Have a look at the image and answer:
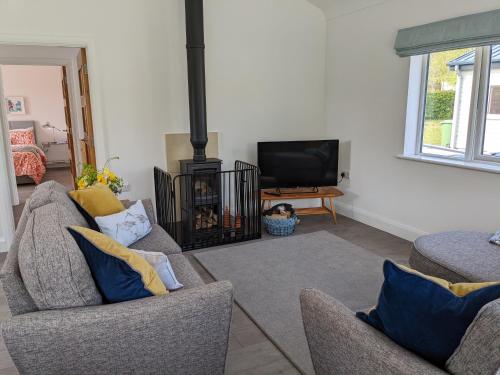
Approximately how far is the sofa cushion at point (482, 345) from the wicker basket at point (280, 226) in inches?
126

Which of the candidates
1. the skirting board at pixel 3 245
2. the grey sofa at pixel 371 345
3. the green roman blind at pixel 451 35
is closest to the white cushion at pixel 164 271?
the grey sofa at pixel 371 345

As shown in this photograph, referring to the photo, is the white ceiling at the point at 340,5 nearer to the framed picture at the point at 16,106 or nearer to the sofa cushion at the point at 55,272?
the sofa cushion at the point at 55,272

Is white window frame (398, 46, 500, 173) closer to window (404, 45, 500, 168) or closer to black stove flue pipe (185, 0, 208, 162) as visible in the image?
window (404, 45, 500, 168)

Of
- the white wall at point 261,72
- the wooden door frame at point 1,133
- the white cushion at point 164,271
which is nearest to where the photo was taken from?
the white cushion at point 164,271

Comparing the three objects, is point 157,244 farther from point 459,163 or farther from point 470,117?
point 470,117

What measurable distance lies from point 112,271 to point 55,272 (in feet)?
0.71

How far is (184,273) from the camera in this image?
7.55 ft

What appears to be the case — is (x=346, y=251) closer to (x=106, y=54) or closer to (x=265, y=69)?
(x=265, y=69)

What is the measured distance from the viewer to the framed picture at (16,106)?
865cm

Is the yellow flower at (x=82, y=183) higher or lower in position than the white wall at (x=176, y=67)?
lower

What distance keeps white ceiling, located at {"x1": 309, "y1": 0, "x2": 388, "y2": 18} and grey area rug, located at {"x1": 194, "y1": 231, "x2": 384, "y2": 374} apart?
2.47 m

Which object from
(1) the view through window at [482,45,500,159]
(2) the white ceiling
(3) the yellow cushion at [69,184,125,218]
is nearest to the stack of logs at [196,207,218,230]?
(3) the yellow cushion at [69,184,125,218]

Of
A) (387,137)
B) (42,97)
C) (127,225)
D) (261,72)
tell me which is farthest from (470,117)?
(42,97)

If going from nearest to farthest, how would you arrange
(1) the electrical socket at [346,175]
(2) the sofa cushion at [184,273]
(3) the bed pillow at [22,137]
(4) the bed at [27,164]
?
1. (2) the sofa cushion at [184,273]
2. (1) the electrical socket at [346,175]
3. (4) the bed at [27,164]
4. (3) the bed pillow at [22,137]
